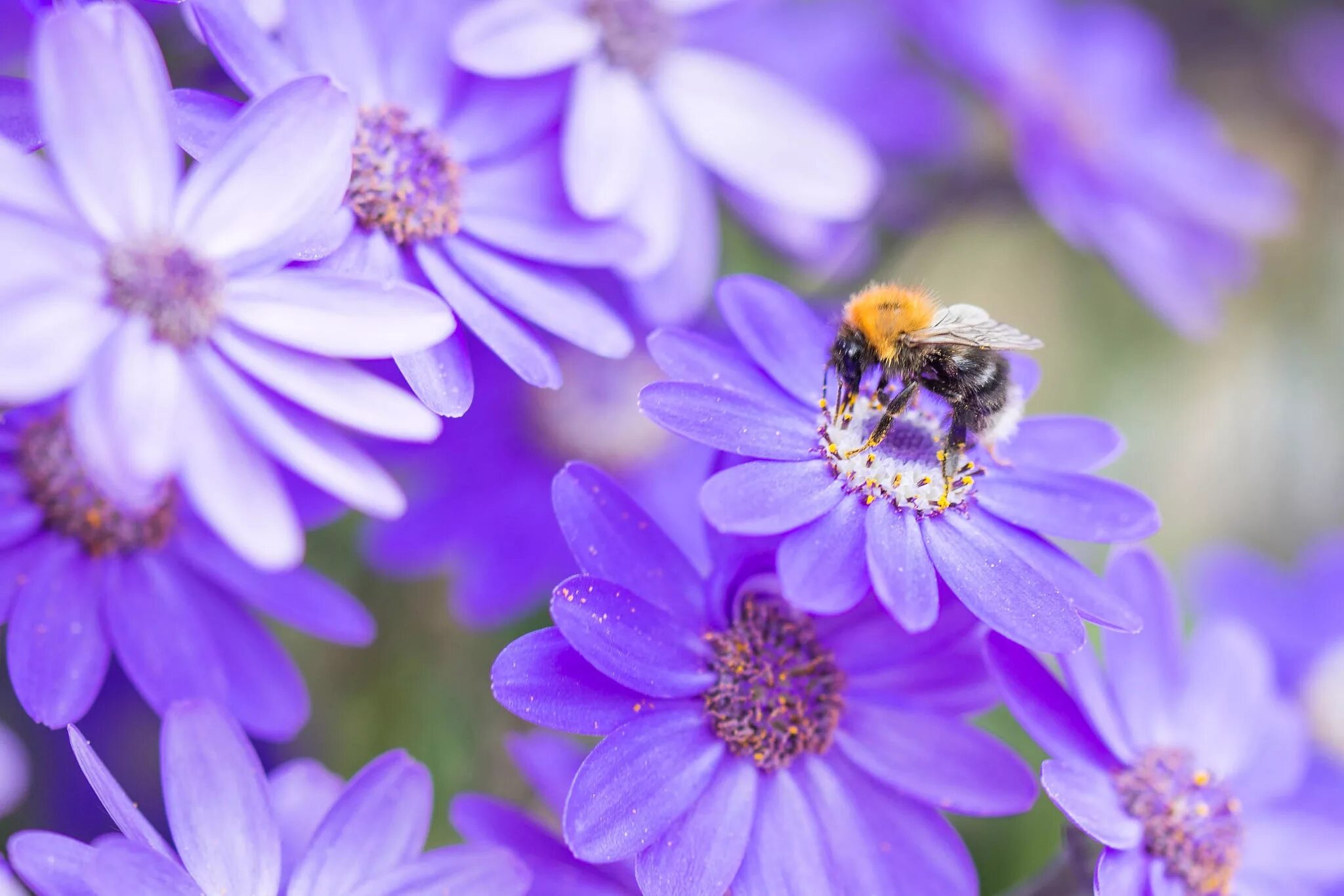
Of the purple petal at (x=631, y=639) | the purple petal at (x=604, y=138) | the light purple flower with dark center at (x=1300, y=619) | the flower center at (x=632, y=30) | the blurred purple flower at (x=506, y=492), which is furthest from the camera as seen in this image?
the light purple flower with dark center at (x=1300, y=619)

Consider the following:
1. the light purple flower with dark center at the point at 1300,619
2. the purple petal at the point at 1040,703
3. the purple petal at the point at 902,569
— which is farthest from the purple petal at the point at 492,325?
the light purple flower with dark center at the point at 1300,619

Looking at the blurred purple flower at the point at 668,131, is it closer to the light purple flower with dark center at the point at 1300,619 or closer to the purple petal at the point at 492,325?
the purple petal at the point at 492,325

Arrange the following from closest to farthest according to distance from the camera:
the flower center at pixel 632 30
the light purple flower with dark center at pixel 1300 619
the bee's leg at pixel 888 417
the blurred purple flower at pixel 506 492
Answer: the bee's leg at pixel 888 417
the flower center at pixel 632 30
the blurred purple flower at pixel 506 492
the light purple flower with dark center at pixel 1300 619

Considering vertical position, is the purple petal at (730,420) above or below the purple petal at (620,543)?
above

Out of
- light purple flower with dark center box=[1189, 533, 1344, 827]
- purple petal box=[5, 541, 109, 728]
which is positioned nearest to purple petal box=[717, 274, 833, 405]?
purple petal box=[5, 541, 109, 728]

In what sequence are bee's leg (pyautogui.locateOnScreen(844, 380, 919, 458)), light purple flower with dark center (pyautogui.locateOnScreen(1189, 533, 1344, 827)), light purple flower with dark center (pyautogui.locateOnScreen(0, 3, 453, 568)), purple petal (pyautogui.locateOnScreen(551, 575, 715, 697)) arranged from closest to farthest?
1. light purple flower with dark center (pyautogui.locateOnScreen(0, 3, 453, 568))
2. purple petal (pyautogui.locateOnScreen(551, 575, 715, 697))
3. bee's leg (pyautogui.locateOnScreen(844, 380, 919, 458))
4. light purple flower with dark center (pyautogui.locateOnScreen(1189, 533, 1344, 827))

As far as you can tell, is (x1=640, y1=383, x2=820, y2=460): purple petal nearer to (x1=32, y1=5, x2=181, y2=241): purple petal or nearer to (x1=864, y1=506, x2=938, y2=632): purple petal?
(x1=864, y1=506, x2=938, y2=632): purple petal
